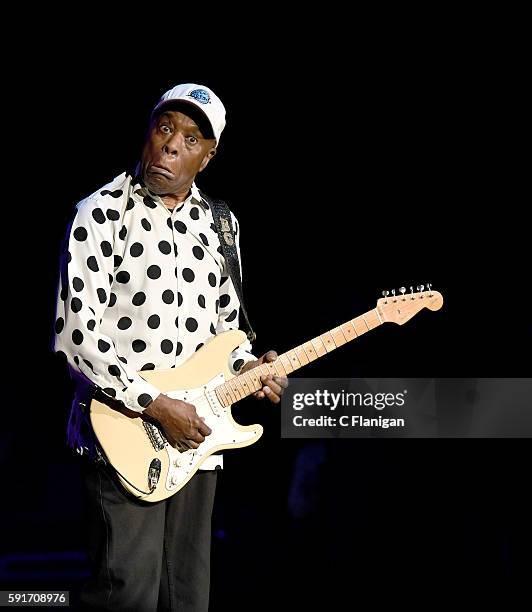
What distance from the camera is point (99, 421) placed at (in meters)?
2.32

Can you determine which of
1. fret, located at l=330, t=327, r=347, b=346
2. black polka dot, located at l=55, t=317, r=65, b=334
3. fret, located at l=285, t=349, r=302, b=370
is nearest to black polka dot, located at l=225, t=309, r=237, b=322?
fret, located at l=285, t=349, r=302, b=370

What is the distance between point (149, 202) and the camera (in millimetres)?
2508

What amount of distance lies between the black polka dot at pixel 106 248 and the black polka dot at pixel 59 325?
0.73 ft

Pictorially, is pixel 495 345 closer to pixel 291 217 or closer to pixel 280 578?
pixel 291 217

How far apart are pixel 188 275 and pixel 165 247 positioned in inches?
4.4

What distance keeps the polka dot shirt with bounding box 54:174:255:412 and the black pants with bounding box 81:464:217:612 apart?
29cm

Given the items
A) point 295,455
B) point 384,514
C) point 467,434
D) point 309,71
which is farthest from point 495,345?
point 309,71

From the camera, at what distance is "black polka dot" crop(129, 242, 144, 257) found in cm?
242

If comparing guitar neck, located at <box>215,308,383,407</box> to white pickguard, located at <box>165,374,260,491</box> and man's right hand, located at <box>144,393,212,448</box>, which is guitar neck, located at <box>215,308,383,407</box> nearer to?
white pickguard, located at <box>165,374,260,491</box>

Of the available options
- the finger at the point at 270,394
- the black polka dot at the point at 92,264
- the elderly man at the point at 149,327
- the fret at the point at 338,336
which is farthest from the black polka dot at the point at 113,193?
the fret at the point at 338,336

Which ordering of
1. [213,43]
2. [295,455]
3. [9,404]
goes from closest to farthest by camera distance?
[213,43] < [9,404] < [295,455]

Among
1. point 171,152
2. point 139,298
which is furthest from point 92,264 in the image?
point 171,152

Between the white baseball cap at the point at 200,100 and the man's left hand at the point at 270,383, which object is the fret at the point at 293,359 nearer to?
the man's left hand at the point at 270,383

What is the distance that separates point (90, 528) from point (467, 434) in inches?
109
